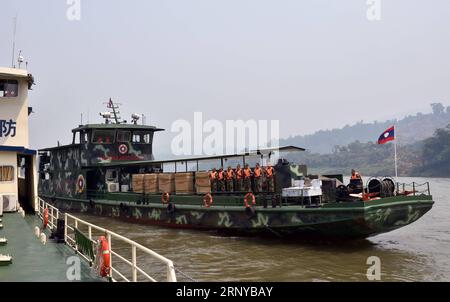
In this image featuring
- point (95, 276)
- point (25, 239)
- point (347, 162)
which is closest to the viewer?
point (95, 276)

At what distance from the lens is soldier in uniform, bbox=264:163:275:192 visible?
15.5 m

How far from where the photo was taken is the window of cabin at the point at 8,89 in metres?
14.4

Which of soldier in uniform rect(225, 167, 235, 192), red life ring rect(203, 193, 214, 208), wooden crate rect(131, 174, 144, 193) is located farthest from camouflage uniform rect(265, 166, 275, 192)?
wooden crate rect(131, 174, 144, 193)

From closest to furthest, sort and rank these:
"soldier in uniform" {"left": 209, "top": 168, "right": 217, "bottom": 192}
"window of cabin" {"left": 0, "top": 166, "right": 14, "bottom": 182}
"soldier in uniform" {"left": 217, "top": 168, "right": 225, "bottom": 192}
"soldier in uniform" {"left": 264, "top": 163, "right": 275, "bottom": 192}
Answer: "window of cabin" {"left": 0, "top": 166, "right": 14, "bottom": 182}
"soldier in uniform" {"left": 264, "top": 163, "right": 275, "bottom": 192}
"soldier in uniform" {"left": 217, "top": 168, "right": 225, "bottom": 192}
"soldier in uniform" {"left": 209, "top": 168, "right": 217, "bottom": 192}

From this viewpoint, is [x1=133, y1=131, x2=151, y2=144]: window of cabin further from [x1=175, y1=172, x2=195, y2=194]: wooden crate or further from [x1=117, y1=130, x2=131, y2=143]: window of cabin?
[x1=175, y1=172, x2=195, y2=194]: wooden crate

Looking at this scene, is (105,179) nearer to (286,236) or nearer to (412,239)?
(286,236)

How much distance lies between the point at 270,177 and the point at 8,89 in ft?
31.9

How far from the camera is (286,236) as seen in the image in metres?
14.6

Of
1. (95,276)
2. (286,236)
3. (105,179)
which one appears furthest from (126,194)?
(95,276)

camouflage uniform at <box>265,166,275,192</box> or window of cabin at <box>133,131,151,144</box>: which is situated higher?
window of cabin at <box>133,131,151,144</box>

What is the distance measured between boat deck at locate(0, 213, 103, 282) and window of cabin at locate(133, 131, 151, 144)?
13.9 meters

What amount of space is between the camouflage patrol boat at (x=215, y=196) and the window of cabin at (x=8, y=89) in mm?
7223

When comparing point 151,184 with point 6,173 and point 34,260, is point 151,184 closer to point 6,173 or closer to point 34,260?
point 6,173

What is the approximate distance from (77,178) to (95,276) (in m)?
19.0
